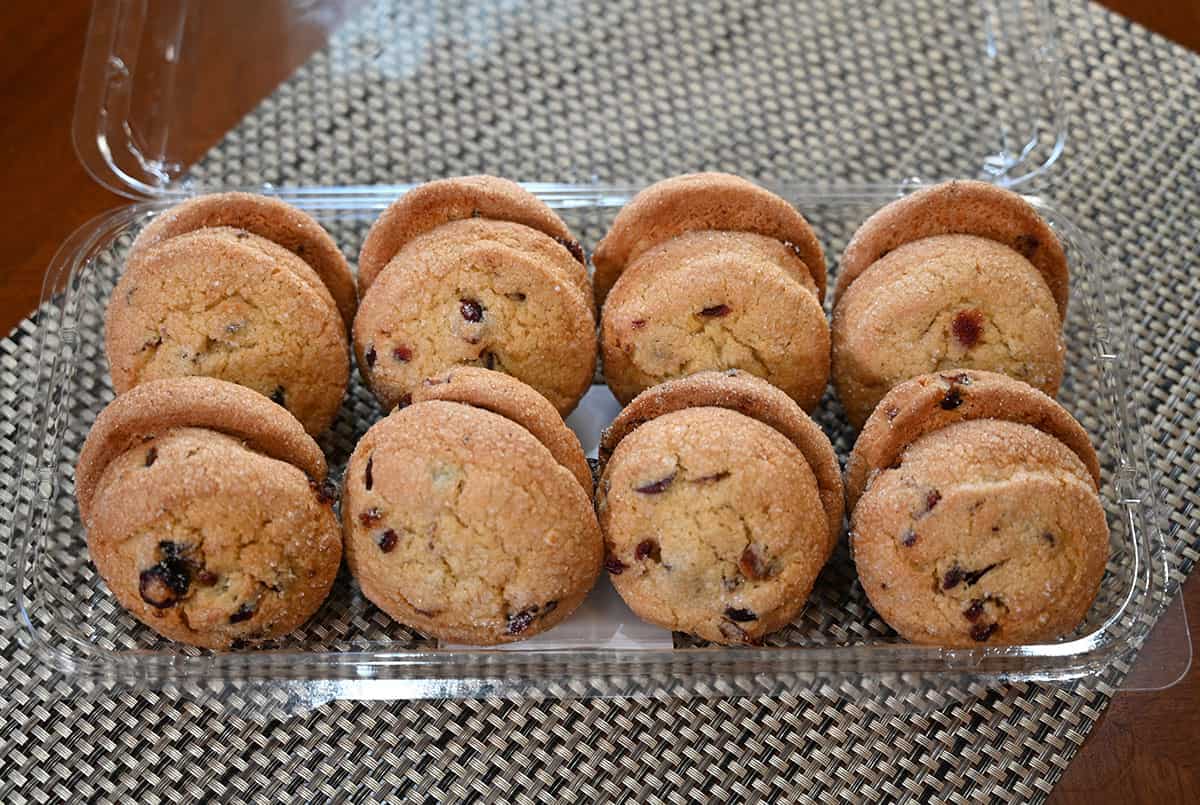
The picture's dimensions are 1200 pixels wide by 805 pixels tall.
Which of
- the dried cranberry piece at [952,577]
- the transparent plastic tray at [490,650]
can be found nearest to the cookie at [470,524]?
the transparent plastic tray at [490,650]

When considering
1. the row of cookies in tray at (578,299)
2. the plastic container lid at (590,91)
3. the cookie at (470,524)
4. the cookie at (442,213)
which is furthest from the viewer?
the plastic container lid at (590,91)

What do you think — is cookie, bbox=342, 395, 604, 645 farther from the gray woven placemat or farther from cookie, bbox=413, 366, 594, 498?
the gray woven placemat

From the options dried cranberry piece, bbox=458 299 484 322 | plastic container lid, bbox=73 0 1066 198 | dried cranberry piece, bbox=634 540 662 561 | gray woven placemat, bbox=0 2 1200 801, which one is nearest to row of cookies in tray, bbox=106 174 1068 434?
dried cranberry piece, bbox=458 299 484 322

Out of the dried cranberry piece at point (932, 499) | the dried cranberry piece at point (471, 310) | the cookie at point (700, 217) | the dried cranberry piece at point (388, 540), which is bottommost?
the dried cranberry piece at point (388, 540)

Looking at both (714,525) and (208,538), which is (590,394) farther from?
(208,538)

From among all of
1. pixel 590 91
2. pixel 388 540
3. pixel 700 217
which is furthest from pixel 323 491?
pixel 590 91

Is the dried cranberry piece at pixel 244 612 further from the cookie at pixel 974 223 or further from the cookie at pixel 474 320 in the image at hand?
the cookie at pixel 974 223

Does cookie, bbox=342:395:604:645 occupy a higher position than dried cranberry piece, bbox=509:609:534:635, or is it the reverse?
cookie, bbox=342:395:604:645
